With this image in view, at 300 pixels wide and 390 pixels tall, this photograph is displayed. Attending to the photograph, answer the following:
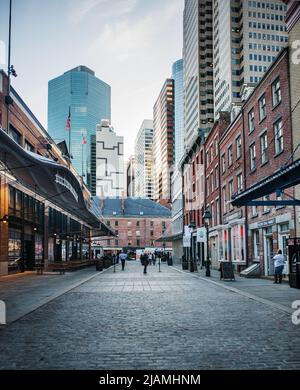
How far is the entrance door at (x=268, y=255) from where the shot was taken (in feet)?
85.7

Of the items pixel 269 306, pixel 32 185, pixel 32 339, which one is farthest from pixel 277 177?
pixel 32 185

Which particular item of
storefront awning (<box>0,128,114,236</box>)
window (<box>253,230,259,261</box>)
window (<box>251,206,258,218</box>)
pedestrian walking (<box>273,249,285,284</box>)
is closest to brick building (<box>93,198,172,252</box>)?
window (<box>253,230,259,261</box>)

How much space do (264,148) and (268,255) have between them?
628 centimetres

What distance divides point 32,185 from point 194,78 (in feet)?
422

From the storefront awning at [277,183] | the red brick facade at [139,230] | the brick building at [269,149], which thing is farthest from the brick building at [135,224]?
the storefront awning at [277,183]

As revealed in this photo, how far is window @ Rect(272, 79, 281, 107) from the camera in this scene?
24250mm

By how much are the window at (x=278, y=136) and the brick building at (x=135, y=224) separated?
89.0 m

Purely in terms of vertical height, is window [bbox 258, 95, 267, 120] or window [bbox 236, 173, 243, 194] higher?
window [bbox 258, 95, 267, 120]

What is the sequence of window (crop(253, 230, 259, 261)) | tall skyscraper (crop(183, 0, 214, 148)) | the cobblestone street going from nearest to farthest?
the cobblestone street → window (crop(253, 230, 259, 261)) → tall skyscraper (crop(183, 0, 214, 148))

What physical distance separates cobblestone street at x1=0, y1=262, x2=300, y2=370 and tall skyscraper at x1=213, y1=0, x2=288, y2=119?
107919mm

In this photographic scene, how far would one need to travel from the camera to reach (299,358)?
22.4ft

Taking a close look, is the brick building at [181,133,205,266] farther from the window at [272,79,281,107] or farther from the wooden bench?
the window at [272,79,281,107]

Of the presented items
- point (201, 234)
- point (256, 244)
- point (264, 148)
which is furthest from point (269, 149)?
point (201, 234)

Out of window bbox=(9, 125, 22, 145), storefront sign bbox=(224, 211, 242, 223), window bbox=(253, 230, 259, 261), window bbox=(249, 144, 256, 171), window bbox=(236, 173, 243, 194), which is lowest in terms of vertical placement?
window bbox=(253, 230, 259, 261)
